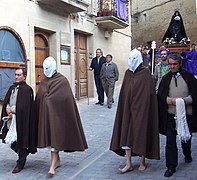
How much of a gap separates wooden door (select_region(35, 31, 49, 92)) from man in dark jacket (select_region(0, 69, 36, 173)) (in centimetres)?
639

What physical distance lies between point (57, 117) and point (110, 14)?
11145 mm

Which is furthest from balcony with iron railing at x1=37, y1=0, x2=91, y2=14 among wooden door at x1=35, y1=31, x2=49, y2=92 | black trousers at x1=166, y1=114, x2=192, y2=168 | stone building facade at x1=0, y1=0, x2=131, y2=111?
black trousers at x1=166, y1=114, x2=192, y2=168

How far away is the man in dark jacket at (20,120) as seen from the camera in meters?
5.87

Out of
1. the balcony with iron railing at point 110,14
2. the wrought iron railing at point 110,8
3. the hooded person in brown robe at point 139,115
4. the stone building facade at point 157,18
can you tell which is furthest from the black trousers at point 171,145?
the stone building facade at point 157,18

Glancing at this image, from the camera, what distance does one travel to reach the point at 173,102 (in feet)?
18.3

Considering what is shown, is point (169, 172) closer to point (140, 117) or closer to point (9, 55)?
point (140, 117)

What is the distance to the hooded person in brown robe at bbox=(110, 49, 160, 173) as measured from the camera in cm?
556

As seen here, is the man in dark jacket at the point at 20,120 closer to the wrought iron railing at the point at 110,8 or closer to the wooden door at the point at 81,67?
the wooden door at the point at 81,67

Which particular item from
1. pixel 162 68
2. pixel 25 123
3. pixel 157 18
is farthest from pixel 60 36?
pixel 157 18

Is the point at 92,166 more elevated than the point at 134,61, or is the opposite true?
the point at 134,61

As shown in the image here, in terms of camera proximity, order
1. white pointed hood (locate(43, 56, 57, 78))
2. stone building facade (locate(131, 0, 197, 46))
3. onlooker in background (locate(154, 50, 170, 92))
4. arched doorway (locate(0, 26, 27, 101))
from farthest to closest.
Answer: stone building facade (locate(131, 0, 197, 46)) < arched doorway (locate(0, 26, 27, 101)) < onlooker in background (locate(154, 50, 170, 92)) < white pointed hood (locate(43, 56, 57, 78))

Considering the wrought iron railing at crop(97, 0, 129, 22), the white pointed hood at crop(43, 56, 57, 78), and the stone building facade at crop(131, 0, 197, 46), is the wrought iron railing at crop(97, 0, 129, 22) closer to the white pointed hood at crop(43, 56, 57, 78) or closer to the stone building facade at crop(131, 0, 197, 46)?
the white pointed hood at crop(43, 56, 57, 78)

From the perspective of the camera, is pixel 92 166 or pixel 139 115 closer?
pixel 139 115

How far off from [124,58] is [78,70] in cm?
515
